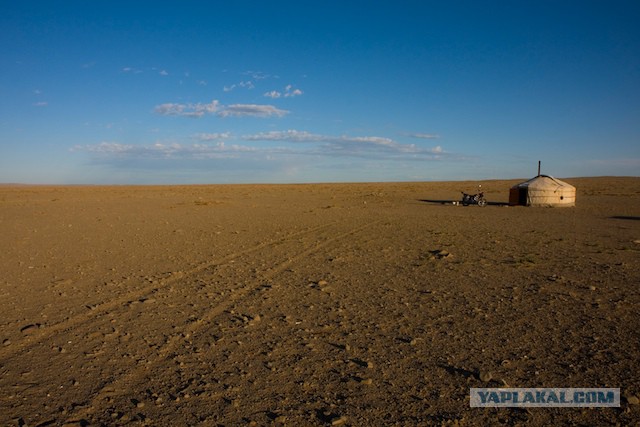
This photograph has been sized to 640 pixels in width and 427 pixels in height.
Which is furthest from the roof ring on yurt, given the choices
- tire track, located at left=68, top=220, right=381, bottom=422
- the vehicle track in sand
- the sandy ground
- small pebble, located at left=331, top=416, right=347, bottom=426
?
small pebble, located at left=331, top=416, right=347, bottom=426

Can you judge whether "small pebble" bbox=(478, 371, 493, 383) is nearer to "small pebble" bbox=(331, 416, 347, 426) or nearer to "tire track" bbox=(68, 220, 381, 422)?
"small pebble" bbox=(331, 416, 347, 426)

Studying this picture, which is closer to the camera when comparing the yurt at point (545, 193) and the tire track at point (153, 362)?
the tire track at point (153, 362)

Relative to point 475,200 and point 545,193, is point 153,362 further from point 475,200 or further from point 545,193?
point 545,193

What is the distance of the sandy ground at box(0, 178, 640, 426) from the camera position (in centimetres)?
383

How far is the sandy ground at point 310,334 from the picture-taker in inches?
151

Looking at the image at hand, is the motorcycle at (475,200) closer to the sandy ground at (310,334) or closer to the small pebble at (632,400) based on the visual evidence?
the sandy ground at (310,334)

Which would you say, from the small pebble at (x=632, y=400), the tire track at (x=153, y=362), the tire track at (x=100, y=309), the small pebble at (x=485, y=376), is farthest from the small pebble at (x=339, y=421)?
the tire track at (x=100, y=309)

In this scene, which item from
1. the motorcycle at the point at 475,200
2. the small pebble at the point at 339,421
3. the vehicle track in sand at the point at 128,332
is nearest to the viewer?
the small pebble at the point at 339,421

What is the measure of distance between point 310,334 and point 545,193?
25718 mm

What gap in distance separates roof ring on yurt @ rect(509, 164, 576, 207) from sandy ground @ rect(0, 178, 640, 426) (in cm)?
1688

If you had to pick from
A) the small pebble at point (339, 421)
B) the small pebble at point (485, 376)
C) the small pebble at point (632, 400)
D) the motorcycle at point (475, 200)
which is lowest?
the small pebble at point (339, 421)

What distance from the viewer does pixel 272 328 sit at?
5.62 metres

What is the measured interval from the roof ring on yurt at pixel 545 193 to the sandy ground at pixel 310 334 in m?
16.9

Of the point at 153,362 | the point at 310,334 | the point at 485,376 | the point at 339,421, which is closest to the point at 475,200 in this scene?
the point at 310,334
